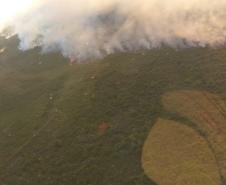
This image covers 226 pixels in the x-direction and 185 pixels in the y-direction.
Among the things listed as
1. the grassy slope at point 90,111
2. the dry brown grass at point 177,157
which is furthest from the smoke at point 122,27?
the dry brown grass at point 177,157

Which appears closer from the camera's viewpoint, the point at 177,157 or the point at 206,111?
the point at 177,157

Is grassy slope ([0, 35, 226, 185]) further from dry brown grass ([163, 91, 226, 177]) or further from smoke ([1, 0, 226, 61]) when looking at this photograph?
smoke ([1, 0, 226, 61])

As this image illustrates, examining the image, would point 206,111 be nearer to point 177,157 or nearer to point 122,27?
point 177,157

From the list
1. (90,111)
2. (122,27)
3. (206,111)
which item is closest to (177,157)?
(206,111)

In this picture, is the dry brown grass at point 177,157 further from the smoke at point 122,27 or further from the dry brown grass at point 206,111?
the smoke at point 122,27

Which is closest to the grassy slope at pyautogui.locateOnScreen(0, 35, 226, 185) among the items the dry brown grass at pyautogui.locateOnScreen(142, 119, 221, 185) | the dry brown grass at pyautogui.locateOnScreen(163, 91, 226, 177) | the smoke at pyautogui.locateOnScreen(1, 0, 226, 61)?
the dry brown grass at pyautogui.locateOnScreen(142, 119, 221, 185)

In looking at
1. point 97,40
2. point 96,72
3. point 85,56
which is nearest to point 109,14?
point 97,40
